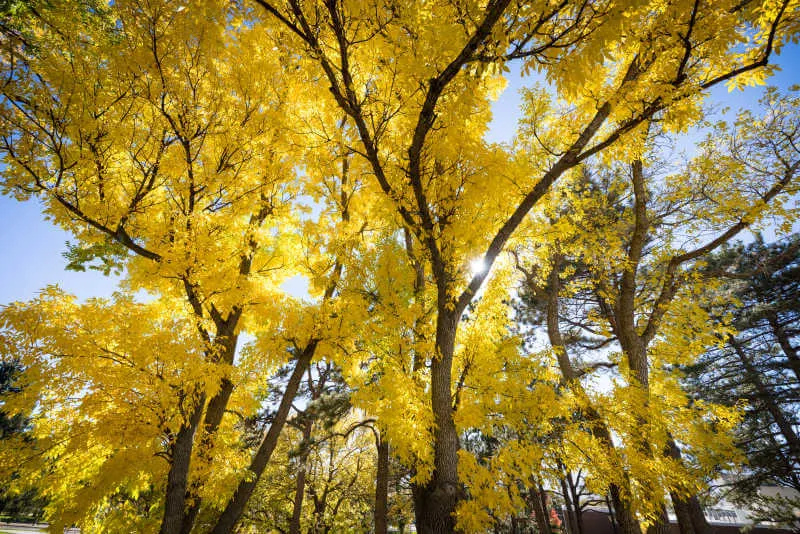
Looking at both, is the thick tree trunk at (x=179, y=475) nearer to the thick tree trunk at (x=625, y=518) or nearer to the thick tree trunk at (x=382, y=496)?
the thick tree trunk at (x=382, y=496)

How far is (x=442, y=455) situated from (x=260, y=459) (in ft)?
11.4

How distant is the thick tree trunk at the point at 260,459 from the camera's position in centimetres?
496

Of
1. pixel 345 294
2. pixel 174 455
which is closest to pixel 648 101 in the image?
pixel 345 294

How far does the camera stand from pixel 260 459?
544 cm

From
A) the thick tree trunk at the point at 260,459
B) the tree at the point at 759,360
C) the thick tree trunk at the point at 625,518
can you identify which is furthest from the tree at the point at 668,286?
the tree at the point at 759,360

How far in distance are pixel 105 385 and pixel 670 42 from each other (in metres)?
7.47

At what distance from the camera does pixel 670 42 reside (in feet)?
9.98

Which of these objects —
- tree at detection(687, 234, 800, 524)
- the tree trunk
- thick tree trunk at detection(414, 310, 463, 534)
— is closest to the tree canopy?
thick tree trunk at detection(414, 310, 463, 534)

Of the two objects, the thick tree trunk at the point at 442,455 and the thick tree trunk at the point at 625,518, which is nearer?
the thick tree trunk at the point at 442,455

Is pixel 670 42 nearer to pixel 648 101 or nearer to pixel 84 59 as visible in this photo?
pixel 648 101

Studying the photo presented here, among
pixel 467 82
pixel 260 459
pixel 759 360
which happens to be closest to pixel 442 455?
pixel 260 459

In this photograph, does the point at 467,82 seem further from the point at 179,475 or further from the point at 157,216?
the point at 179,475

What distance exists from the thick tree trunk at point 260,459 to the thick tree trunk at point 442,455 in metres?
2.71

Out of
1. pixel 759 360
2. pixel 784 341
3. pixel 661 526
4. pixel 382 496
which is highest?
pixel 784 341
